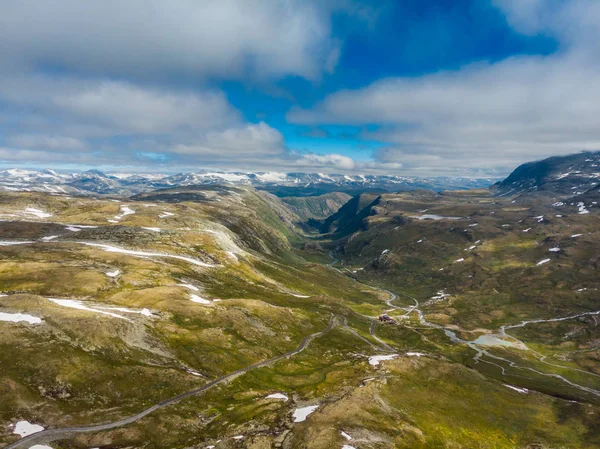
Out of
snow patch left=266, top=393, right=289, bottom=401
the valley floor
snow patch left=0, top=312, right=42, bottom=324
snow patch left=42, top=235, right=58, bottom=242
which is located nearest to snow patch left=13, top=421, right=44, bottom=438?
the valley floor

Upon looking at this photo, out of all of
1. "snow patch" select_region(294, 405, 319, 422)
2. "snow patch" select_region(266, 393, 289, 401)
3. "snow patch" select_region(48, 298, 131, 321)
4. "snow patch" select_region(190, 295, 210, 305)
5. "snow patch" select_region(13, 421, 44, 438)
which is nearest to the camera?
"snow patch" select_region(13, 421, 44, 438)

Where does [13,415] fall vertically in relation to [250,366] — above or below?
above

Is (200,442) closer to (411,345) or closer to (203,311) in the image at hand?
(203,311)

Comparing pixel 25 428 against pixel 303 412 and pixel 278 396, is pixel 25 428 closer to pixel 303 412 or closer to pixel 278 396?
pixel 278 396

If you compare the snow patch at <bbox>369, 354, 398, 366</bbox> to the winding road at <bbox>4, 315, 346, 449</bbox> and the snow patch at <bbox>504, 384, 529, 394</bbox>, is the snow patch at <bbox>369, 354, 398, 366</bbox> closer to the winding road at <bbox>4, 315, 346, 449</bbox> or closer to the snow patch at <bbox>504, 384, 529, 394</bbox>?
the winding road at <bbox>4, 315, 346, 449</bbox>

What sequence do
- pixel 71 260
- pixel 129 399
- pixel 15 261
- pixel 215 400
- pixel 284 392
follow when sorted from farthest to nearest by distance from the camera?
1. pixel 71 260
2. pixel 15 261
3. pixel 284 392
4. pixel 215 400
5. pixel 129 399

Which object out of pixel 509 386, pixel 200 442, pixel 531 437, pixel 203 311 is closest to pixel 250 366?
pixel 203 311

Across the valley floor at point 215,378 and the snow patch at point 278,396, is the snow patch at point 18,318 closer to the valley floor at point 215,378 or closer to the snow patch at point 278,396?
the valley floor at point 215,378

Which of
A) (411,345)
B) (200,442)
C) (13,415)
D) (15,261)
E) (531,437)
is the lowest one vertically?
(411,345)

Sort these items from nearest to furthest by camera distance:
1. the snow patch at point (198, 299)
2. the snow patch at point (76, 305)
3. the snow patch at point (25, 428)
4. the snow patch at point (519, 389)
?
the snow patch at point (25, 428) < the snow patch at point (76, 305) < the snow patch at point (519, 389) < the snow patch at point (198, 299)

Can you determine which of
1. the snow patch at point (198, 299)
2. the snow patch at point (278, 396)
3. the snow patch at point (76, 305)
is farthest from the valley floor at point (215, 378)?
the snow patch at point (198, 299)

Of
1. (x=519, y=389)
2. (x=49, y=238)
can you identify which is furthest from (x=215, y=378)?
(x=49, y=238)
